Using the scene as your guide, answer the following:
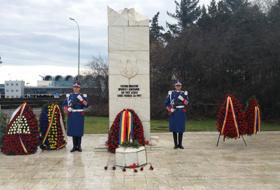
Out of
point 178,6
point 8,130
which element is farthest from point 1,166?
point 178,6

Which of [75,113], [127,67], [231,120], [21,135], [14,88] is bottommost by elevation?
[21,135]

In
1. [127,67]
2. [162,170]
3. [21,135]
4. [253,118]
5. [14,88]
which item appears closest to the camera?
[162,170]

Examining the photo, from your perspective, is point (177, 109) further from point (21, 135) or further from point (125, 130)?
point (21, 135)

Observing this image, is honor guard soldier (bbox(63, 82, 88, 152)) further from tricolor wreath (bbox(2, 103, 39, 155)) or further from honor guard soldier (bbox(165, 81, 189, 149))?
honor guard soldier (bbox(165, 81, 189, 149))

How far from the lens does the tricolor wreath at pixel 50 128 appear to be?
38.2 ft

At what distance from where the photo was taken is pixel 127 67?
39.0ft

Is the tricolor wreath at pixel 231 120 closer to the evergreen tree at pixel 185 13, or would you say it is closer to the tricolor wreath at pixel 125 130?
the tricolor wreath at pixel 125 130

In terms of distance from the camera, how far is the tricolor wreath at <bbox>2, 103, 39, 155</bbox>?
10970 millimetres

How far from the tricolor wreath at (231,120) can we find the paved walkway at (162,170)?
1.36 feet

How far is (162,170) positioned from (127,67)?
12.6ft

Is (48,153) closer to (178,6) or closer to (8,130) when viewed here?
(8,130)

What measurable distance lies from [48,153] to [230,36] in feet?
58.7

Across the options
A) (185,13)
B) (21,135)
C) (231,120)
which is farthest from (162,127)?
(185,13)

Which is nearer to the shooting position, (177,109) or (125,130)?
(125,130)
